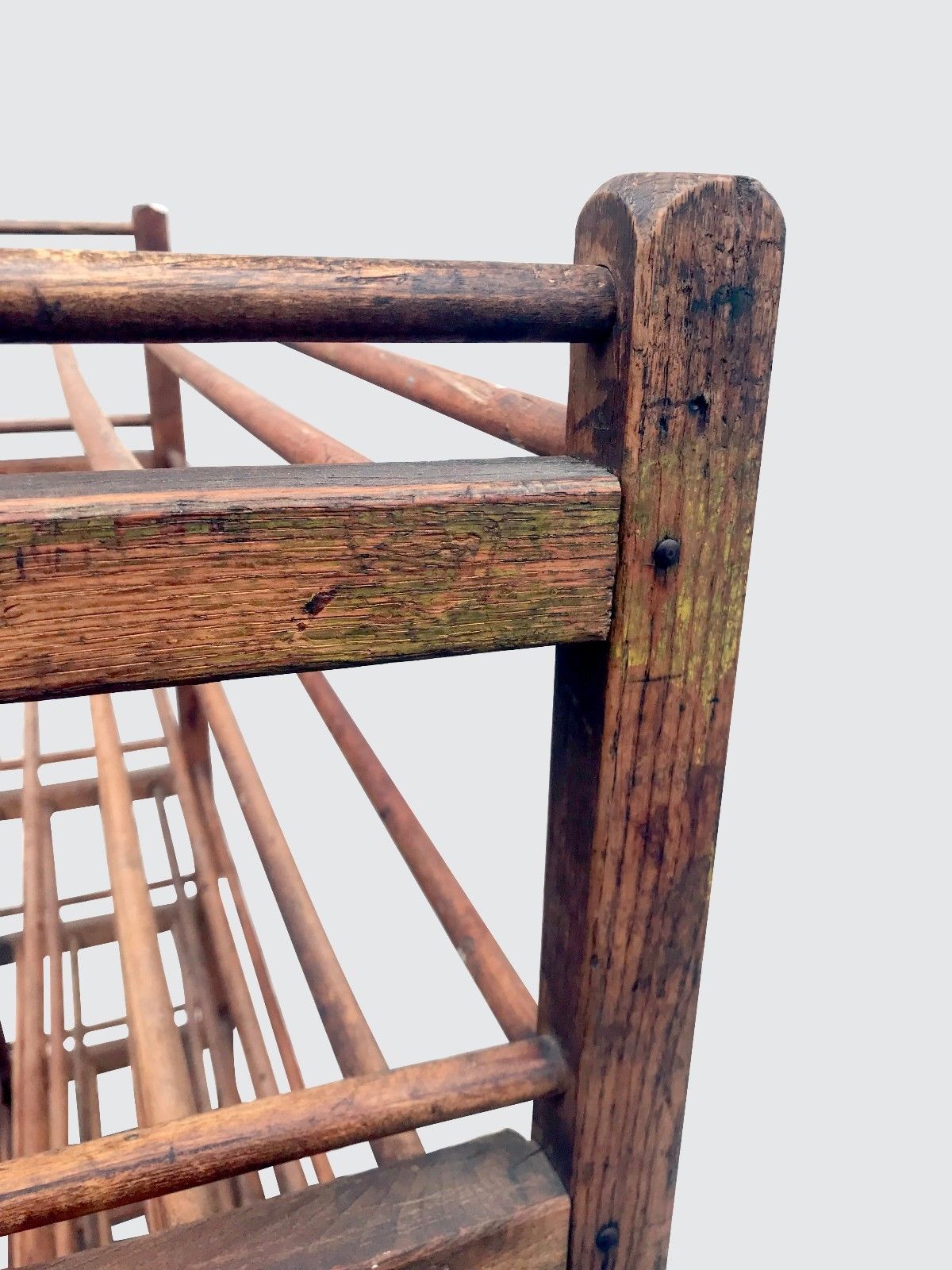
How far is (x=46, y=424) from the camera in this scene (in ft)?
6.64

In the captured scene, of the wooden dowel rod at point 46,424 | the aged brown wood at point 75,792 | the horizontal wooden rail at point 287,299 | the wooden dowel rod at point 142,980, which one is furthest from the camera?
the aged brown wood at point 75,792

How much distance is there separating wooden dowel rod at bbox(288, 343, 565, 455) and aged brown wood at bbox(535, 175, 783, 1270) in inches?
2.7

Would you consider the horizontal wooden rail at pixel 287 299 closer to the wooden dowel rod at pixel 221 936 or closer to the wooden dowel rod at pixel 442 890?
the wooden dowel rod at pixel 442 890

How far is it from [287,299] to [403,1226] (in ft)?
2.32

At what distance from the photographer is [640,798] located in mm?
658

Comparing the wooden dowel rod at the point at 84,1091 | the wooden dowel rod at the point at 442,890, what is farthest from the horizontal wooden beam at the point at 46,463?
the wooden dowel rod at the point at 84,1091

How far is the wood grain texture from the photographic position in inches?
27.5

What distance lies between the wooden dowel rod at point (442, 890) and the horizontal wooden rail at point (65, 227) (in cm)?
112

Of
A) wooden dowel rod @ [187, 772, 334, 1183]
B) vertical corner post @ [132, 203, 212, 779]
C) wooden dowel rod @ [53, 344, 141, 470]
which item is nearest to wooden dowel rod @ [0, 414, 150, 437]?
vertical corner post @ [132, 203, 212, 779]

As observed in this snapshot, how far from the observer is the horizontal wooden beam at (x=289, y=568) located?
1.57 ft

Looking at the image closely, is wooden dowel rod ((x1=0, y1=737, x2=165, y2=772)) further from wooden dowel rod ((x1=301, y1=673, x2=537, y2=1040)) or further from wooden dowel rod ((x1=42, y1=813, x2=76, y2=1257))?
wooden dowel rod ((x1=301, y1=673, x2=537, y2=1040))

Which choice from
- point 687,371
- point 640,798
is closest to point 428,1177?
point 640,798

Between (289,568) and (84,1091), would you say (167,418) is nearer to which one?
(84,1091)

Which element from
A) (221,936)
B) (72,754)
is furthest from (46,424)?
(221,936)
